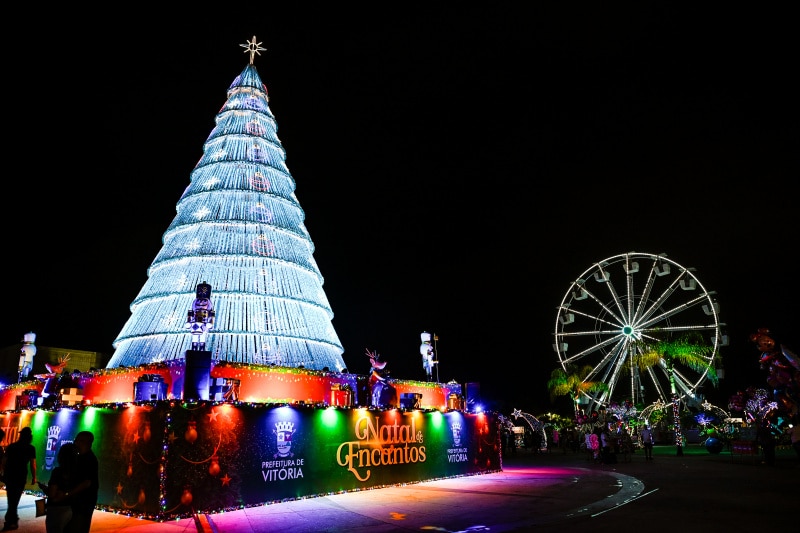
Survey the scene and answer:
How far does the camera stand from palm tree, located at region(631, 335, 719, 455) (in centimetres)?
3069

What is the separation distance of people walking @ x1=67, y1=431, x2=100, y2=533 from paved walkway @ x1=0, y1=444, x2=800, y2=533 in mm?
3326

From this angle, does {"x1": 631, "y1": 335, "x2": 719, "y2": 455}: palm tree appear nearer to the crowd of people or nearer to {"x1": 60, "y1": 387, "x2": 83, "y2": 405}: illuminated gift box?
{"x1": 60, "y1": 387, "x2": 83, "y2": 405}: illuminated gift box

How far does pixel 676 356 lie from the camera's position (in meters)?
32.0

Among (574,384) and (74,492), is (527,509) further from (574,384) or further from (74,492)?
(574,384)

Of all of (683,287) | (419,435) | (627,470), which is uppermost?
(683,287)

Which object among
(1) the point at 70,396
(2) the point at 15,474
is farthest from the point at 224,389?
(1) the point at 70,396

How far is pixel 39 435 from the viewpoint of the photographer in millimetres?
13148

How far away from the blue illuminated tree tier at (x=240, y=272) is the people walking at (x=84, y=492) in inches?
348

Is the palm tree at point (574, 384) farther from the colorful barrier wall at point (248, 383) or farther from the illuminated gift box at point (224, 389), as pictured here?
the illuminated gift box at point (224, 389)

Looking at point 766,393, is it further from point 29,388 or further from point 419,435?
point 29,388

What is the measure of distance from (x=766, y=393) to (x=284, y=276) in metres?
25.7

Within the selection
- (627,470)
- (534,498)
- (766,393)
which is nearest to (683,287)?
(766,393)

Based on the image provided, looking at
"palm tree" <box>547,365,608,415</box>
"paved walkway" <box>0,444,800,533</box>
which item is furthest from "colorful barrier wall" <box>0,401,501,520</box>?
"palm tree" <box>547,365,608,415</box>

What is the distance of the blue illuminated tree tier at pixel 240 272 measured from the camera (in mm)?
14977
